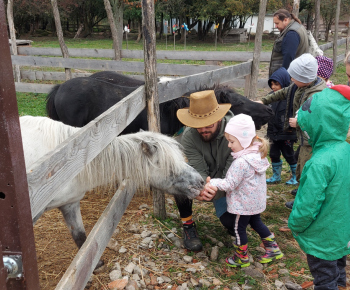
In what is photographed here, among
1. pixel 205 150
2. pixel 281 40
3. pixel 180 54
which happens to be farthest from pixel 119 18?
pixel 205 150

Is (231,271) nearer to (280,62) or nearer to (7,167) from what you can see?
(7,167)

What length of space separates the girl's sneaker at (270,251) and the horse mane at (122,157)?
106cm

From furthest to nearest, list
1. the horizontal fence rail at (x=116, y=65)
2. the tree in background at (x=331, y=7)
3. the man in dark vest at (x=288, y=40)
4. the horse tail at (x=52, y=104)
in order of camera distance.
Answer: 1. the tree in background at (x=331, y=7)
2. the horizontal fence rail at (x=116, y=65)
3. the man in dark vest at (x=288, y=40)
4. the horse tail at (x=52, y=104)

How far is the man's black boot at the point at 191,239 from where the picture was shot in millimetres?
3092

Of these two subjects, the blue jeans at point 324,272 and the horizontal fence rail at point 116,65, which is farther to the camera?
the horizontal fence rail at point 116,65

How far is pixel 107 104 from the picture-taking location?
4.51m

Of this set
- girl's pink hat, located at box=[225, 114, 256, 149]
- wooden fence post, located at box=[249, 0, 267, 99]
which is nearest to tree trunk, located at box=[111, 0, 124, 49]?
wooden fence post, located at box=[249, 0, 267, 99]

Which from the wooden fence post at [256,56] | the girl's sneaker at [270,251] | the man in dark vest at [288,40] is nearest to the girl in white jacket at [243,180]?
the girl's sneaker at [270,251]

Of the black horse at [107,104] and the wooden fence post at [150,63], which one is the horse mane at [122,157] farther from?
the black horse at [107,104]

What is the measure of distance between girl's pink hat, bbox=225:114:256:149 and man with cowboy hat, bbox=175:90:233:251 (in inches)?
10.5

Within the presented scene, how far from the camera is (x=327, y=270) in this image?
2252 millimetres

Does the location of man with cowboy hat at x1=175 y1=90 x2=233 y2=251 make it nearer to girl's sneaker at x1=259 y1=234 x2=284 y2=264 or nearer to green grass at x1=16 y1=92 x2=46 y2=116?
girl's sneaker at x1=259 y1=234 x2=284 y2=264

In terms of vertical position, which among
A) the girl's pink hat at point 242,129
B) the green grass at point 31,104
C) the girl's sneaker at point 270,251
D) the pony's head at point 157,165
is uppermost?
the girl's pink hat at point 242,129

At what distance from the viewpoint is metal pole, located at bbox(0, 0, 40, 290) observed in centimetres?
97
